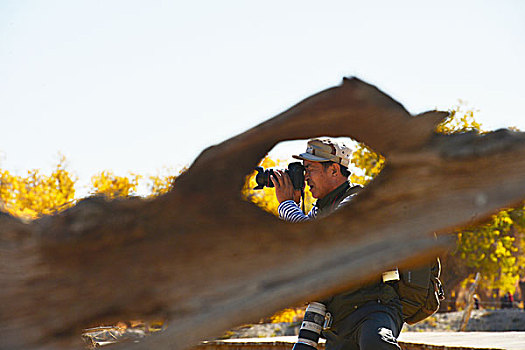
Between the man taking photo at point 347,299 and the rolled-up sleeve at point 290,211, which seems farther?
the man taking photo at point 347,299

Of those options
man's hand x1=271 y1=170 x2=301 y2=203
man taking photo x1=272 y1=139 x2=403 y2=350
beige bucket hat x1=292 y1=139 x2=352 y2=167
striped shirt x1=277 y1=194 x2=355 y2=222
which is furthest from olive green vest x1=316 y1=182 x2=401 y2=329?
striped shirt x1=277 y1=194 x2=355 y2=222

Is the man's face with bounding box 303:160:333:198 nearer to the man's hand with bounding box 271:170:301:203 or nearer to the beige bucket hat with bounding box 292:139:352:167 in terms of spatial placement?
the beige bucket hat with bounding box 292:139:352:167

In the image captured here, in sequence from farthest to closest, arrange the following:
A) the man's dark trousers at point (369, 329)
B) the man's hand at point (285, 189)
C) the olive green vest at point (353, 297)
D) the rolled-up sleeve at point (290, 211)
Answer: the olive green vest at point (353, 297), the man's dark trousers at point (369, 329), the man's hand at point (285, 189), the rolled-up sleeve at point (290, 211)

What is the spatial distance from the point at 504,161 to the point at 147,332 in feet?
2.36

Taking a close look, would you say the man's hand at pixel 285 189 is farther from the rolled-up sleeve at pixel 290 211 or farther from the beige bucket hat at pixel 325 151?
the beige bucket hat at pixel 325 151

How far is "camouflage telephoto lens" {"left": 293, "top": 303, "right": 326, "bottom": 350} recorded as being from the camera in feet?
8.80

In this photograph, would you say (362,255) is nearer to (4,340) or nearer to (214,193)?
(214,193)

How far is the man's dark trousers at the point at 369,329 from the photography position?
2.60 meters

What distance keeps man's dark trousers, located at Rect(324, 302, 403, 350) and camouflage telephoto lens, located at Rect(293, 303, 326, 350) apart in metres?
0.15

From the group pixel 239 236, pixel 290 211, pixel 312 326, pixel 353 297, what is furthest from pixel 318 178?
pixel 239 236

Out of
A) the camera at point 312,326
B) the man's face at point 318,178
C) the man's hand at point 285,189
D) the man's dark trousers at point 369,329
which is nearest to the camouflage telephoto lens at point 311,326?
the camera at point 312,326

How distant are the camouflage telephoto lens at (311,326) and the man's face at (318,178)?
514 millimetres

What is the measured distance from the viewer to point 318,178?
2.86 m

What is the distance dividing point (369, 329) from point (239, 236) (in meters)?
1.68
